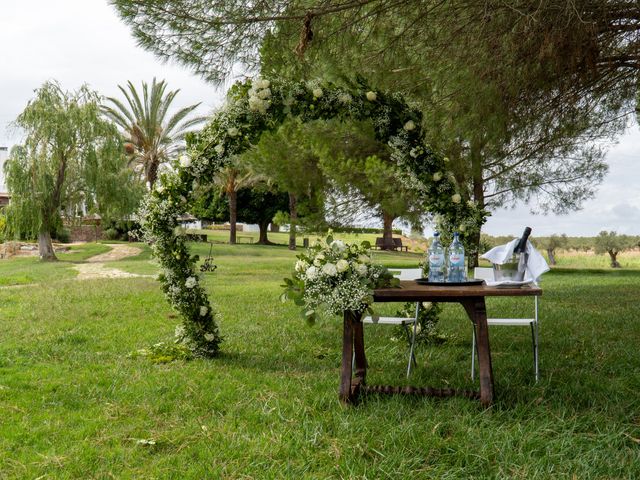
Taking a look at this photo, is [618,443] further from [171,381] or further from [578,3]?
[578,3]

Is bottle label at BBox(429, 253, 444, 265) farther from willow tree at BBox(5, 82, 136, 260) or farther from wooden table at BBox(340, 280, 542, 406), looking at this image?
willow tree at BBox(5, 82, 136, 260)

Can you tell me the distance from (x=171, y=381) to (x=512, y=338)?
3.80 m

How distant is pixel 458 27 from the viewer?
20.3ft

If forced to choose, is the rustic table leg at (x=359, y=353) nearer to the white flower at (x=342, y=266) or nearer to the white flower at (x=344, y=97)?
the white flower at (x=342, y=266)

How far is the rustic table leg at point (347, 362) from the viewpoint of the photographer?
13.3ft

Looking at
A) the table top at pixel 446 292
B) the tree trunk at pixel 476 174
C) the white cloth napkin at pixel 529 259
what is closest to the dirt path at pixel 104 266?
the tree trunk at pixel 476 174

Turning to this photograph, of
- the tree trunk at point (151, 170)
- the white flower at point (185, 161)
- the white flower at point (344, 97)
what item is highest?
the tree trunk at point (151, 170)

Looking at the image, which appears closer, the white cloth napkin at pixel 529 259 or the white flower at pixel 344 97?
the white cloth napkin at pixel 529 259

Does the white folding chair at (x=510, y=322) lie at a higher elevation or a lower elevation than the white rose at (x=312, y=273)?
lower

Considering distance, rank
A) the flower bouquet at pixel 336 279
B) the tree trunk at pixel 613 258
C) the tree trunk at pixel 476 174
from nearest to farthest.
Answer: the flower bouquet at pixel 336 279 → the tree trunk at pixel 476 174 → the tree trunk at pixel 613 258

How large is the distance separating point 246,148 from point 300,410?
104 inches

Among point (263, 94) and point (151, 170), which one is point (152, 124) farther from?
point (263, 94)

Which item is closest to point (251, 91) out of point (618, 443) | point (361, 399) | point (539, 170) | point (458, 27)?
point (458, 27)

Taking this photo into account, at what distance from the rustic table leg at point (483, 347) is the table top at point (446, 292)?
0.10 metres
